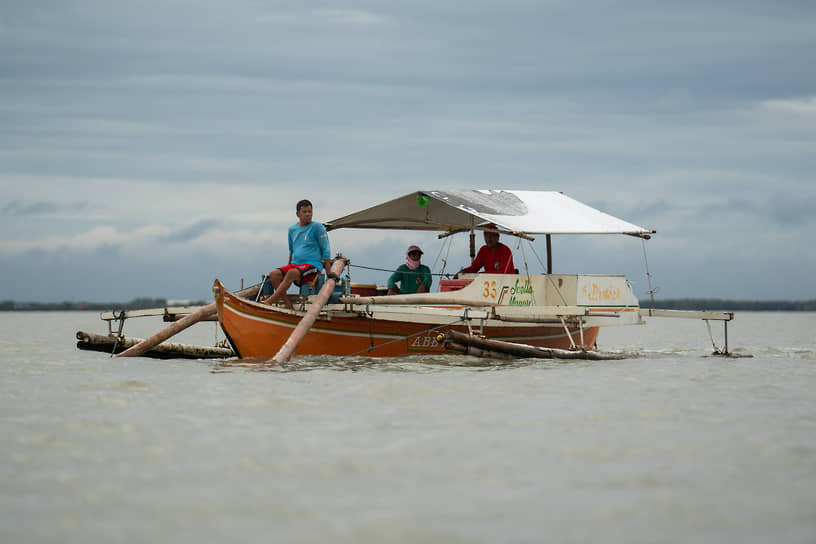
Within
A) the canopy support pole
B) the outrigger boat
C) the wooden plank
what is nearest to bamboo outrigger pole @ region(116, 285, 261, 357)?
the wooden plank

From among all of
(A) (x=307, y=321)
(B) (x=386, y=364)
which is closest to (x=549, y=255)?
(B) (x=386, y=364)

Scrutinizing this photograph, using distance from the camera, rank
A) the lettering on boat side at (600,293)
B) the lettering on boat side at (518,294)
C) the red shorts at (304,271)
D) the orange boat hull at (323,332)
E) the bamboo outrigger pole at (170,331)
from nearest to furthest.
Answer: the orange boat hull at (323,332), the red shorts at (304,271), the bamboo outrigger pole at (170,331), the lettering on boat side at (518,294), the lettering on boat side at (600,293)

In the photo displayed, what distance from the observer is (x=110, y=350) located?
14695 mm

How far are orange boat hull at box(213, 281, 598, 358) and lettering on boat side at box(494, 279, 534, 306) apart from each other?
88cm

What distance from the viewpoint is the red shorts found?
13.4m

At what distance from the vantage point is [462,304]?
13992mm

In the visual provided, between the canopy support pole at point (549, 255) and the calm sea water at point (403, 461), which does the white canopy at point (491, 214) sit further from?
the calm sea water at point (403, 461)

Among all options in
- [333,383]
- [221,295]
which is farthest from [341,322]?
[333,383]

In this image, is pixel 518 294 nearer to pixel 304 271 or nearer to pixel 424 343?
pixel 424 343

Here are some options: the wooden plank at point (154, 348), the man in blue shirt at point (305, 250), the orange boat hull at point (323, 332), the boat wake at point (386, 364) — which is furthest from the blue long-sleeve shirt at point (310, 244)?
the wooden plank at point (154, 348)

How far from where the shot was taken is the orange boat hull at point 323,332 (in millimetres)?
12891

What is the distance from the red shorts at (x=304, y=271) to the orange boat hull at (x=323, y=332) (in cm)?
77

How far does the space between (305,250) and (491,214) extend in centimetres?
329

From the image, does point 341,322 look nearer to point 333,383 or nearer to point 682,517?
point 333,383
